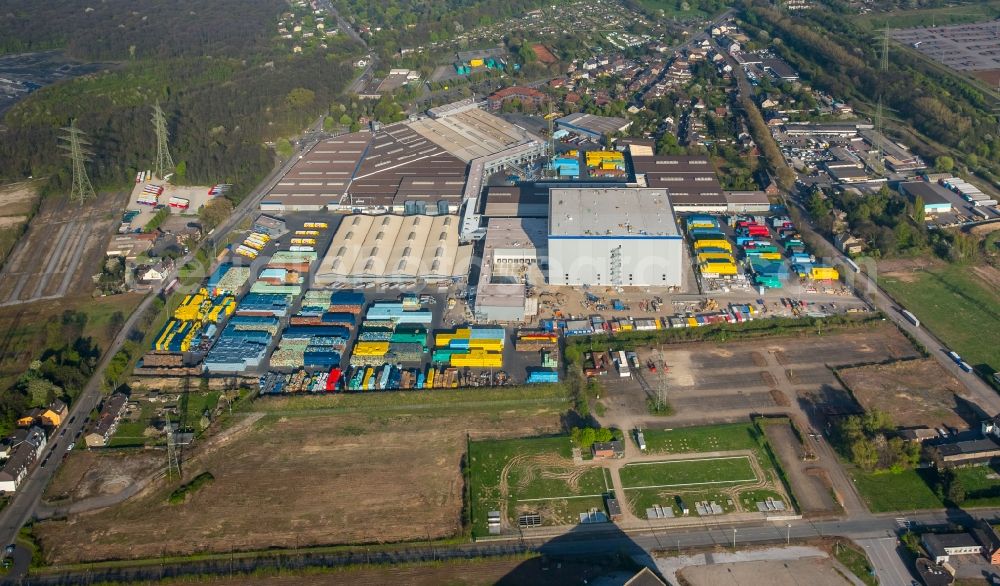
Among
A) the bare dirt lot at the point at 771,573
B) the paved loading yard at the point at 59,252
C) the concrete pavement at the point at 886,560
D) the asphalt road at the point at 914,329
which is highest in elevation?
the paved loading yard at the point at 59,252

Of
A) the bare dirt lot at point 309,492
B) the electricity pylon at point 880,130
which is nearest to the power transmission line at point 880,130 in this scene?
the electricity pylon at point 880,130

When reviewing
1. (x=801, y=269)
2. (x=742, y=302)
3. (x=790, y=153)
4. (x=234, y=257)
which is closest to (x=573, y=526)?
(x=742, y=302)

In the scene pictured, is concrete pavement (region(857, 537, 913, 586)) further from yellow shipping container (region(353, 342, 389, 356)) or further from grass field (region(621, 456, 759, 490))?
yellow shipping container (region(353, 342, 389, 356))

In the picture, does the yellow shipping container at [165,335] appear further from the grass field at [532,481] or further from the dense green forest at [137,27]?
the dense green forest at [137,27]

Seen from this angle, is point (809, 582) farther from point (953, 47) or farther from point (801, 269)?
point (953, 47)

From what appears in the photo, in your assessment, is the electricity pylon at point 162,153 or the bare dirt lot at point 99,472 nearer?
the bare dirt lot at point 99,472

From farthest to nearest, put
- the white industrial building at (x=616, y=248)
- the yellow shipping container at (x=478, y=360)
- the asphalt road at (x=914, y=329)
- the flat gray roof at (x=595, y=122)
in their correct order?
the flat gray roof at (x=595, y=122), the white industrial building at (x=616, y=248), the yellow shipping container at (x=478, y=360), the asphalt road at (x=914, y=329)

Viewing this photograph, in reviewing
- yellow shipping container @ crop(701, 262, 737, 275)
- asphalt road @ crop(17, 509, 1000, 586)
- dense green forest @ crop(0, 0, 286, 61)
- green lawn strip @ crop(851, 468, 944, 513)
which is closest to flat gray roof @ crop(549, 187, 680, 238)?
yellow shipping container @ crop(701, 262, 737, 275)
